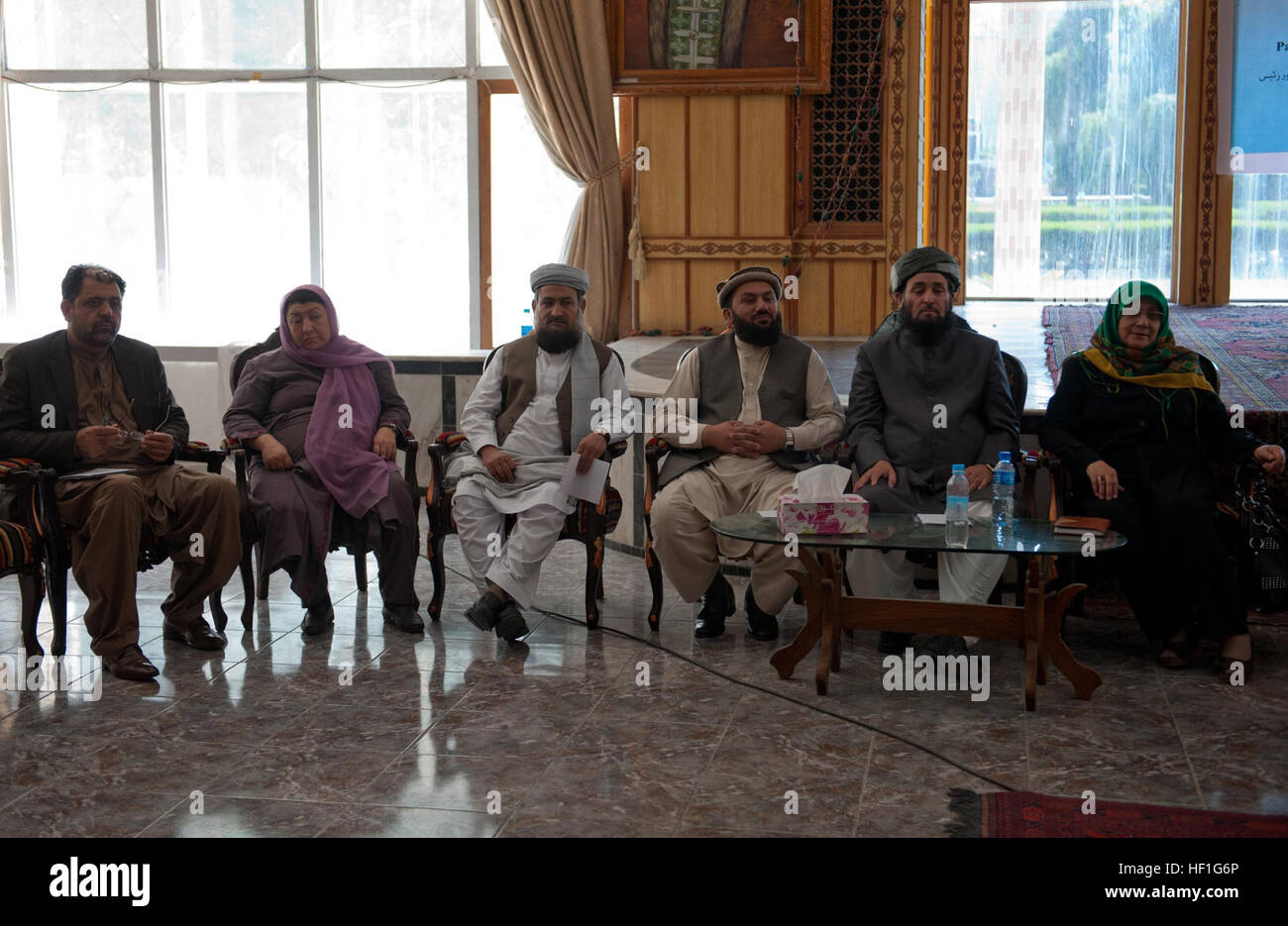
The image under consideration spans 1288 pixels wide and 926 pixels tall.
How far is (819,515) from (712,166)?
4.26m

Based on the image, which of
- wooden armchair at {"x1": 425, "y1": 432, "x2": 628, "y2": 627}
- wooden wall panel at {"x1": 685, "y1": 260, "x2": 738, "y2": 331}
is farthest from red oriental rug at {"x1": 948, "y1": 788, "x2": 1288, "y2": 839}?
wooden wall panel at {"x1": 685, "y1": 260, "x2": 738, "y2": 331}

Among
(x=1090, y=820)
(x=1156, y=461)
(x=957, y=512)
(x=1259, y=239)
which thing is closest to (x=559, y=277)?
(x=957, y=512)

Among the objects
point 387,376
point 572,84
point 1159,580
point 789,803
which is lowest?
point 789,803

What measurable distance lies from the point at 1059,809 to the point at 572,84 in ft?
17.8

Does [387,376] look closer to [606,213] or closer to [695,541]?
[695,541]

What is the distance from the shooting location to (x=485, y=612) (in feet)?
13.9

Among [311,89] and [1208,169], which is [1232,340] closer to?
[1208,169]

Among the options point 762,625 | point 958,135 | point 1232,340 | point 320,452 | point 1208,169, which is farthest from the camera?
point 958,135

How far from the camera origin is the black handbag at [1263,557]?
12.8 feet

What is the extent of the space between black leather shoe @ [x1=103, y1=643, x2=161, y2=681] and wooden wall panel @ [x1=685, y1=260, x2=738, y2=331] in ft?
14.6

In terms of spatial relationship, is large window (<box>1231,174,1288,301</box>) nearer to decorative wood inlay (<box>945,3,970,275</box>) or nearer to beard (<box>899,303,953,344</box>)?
decorative wood inlay (<box>945,3,970,275</box>)

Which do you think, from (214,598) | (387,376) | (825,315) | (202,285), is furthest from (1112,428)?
(202,285)

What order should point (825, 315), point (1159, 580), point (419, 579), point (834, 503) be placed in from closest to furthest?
point (834, 503), point (1159, 580), point (419, 579), point (825, 315)
